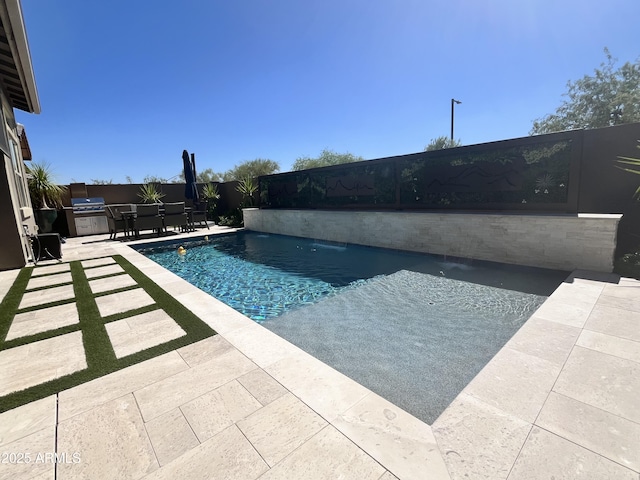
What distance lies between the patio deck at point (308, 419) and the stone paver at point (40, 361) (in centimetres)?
2

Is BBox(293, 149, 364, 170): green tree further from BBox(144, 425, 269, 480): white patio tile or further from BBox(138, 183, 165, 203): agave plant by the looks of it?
BBox(144, 425, 269, 480): white patio tile

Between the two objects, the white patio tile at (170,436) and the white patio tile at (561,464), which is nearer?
the white patio tile at (561,464)

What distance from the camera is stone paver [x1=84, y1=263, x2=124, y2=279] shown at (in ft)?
18.8

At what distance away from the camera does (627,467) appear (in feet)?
4.77

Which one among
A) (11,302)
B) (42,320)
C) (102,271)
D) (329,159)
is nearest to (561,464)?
(42,320)

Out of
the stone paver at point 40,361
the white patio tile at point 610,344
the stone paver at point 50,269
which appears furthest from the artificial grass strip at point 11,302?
the white patio tile at point 610,344

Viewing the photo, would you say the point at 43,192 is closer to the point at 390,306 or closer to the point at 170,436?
the point at 170,436

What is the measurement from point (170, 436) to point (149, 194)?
48.3ft

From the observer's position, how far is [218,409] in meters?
1.94

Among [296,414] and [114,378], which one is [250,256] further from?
[296,414]

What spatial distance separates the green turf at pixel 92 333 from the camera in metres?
2.26

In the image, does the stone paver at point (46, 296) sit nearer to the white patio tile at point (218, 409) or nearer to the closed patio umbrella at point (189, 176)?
the white patio tile at point (218, 409)

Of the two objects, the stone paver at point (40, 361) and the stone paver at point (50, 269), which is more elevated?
the stone paver at point (50, 269)

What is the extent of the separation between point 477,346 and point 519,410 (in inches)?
46.8
